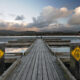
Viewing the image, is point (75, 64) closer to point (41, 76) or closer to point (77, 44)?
point (77, 44)

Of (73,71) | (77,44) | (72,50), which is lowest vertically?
(73,71)

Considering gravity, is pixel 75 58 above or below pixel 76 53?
below

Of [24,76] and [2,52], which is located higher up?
[2,52]

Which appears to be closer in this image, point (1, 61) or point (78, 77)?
point (78, 77)

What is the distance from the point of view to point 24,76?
2.96 m

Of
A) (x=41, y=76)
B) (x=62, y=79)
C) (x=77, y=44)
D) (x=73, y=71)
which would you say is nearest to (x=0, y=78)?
(x=41, y=76)

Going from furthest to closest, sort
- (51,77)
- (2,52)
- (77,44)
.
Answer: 1. (2,52)
2. (51,77)
3. (77,44)

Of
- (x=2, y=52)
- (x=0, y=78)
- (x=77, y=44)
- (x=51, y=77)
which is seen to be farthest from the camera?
(x=2, y=52)

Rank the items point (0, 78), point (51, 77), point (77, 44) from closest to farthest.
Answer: point (0, 78)
point (77, 44)
point (51, 77)

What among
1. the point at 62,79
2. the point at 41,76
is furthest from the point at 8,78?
the point at 62,79

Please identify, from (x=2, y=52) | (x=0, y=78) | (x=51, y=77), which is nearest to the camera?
(x=0, y=78)

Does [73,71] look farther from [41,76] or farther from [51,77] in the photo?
[41,76]

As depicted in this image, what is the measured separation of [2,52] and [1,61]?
41cm

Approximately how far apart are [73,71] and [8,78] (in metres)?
2.45
